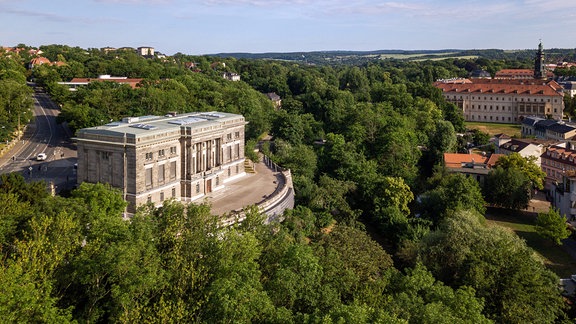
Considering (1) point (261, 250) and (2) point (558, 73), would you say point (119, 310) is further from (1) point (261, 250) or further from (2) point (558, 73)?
(2) point (558, 73)

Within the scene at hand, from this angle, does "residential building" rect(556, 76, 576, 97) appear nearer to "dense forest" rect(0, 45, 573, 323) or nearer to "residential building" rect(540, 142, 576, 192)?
"residential building" rect(540, 142, 576, 192)

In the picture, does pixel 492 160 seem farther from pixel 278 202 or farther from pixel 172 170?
pixel 172 170

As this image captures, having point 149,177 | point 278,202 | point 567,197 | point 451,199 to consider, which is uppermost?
point 149,177

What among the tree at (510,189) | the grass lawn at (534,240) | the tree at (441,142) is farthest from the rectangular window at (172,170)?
the tree at (441,142)

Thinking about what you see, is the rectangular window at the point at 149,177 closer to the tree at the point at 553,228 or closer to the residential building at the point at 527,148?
the tree at the point at 553,228

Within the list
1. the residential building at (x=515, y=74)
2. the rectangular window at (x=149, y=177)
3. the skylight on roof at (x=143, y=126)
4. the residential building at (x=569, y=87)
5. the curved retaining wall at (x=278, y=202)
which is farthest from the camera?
the residential building at (x=515, y=74)

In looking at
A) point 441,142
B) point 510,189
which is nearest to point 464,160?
point 441,142
